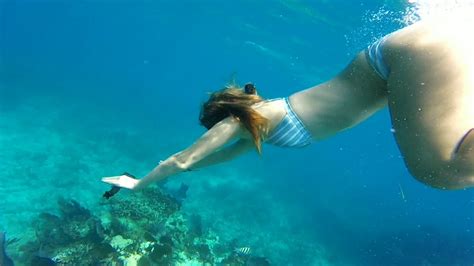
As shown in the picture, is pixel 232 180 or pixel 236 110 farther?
pixel 232 180

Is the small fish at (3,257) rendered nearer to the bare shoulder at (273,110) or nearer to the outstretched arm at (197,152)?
the outstretched arm at (197,152)

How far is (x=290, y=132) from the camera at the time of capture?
3.45 metres

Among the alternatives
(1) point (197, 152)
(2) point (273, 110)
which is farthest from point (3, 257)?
(2) point (273, 110)

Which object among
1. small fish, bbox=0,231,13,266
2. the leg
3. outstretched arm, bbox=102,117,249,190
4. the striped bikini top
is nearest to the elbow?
outstretched arm, bbox=102,117,249,190

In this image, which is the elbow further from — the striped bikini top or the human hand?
the striped bikini top

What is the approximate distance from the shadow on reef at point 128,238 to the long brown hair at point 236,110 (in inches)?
259

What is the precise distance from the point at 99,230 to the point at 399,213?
98.0ft

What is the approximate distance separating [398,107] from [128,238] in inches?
371

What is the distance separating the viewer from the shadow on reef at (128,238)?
9.09 metres

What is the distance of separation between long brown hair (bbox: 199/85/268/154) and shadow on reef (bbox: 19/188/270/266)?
6575mm

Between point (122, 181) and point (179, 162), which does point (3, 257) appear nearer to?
point (122, 181)

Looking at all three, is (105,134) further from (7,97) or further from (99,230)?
(99,230)

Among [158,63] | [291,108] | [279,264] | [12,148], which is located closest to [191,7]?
[12,148]

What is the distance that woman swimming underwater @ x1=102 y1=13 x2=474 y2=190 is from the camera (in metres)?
2.15
